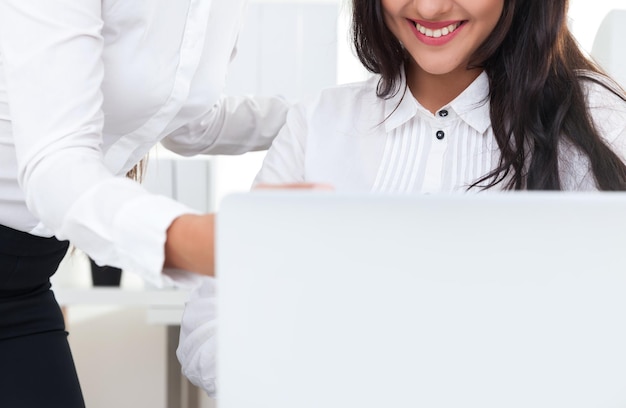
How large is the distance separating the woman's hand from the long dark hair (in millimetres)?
613

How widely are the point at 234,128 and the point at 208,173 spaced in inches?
29.5

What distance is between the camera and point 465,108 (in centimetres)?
133

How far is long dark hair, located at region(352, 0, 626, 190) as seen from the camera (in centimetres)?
125

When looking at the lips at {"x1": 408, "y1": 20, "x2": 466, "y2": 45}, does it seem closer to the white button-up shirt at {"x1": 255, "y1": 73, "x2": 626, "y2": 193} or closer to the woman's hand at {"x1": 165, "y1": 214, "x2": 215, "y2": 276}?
the white button-up shirt at {"x1": 255, "y1": 73, "x2": 626, "y2": 193}

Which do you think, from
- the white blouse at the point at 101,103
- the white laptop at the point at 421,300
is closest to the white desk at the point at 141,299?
the white blouse at the point at 101,103

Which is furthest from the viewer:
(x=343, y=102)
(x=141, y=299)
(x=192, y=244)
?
(x=141, y=299)

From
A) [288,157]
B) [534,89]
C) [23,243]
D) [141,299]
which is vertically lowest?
[141,299]

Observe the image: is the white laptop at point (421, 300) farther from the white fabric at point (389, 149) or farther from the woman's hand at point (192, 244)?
the white fabric at point (389, 149)

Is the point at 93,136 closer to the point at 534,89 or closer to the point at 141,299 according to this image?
the point at 534,89

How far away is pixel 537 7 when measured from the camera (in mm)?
1312

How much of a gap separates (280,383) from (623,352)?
0.87 feet

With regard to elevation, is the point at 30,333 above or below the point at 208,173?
below

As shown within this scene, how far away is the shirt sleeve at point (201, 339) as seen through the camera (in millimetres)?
1186

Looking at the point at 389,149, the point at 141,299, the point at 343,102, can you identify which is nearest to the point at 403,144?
the point at 389,149
